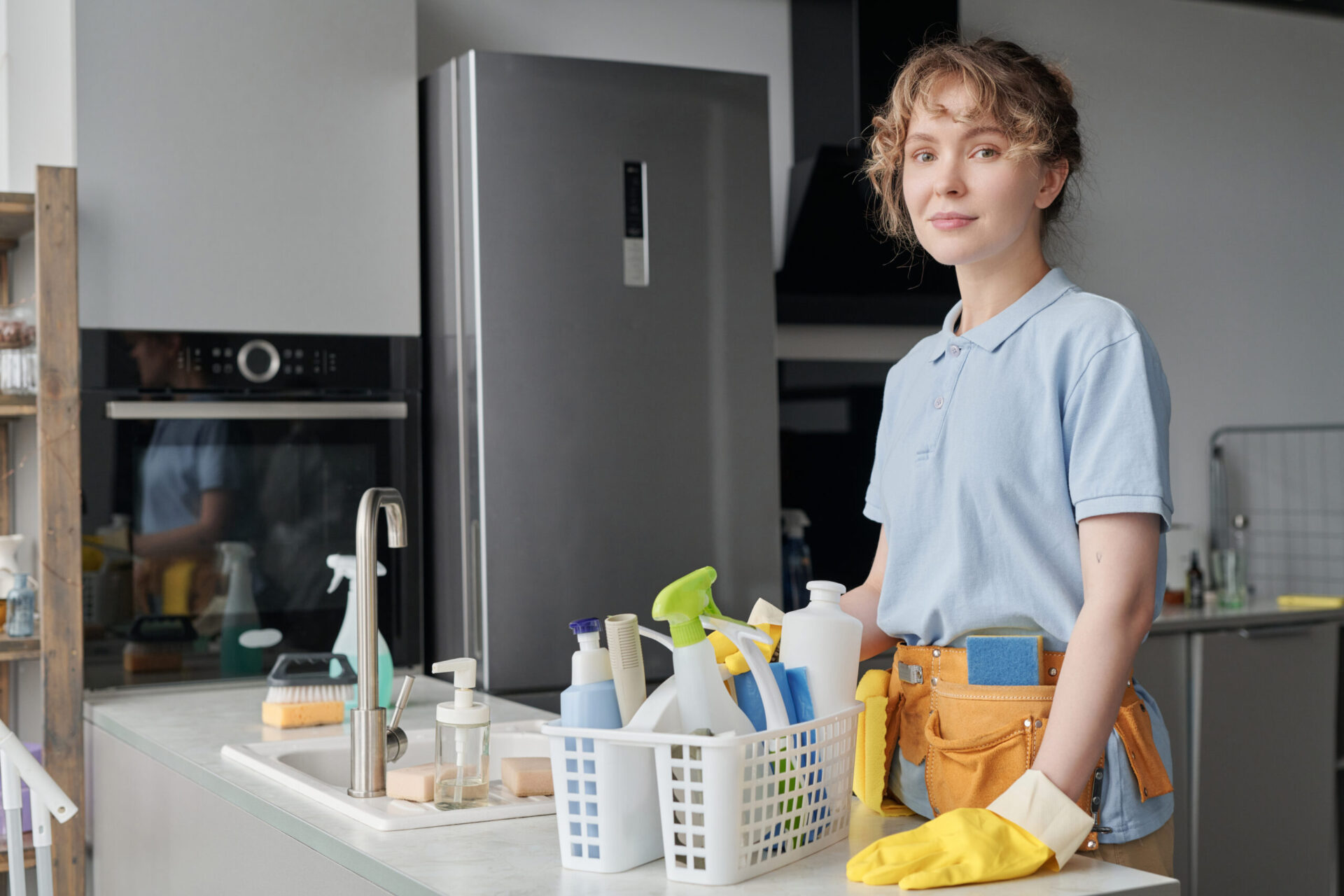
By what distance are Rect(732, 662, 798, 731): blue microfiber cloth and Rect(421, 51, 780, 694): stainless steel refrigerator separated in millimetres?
1236

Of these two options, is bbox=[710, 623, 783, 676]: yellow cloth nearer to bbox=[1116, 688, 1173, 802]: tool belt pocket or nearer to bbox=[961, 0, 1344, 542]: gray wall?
bbox=[1116, 688, 1173, 802]: tool belt pocket

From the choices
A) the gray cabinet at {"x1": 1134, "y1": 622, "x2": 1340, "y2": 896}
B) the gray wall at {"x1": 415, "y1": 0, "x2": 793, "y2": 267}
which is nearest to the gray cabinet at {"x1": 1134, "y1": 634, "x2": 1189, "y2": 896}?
the gray cabinet at {"x1": 1134, "y1": 622, "x2": 1340, "y2": 896}

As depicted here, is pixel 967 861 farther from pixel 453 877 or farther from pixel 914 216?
pixel 914 216

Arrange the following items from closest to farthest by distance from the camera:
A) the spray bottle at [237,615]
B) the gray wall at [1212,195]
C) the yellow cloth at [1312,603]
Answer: the spray bottle at [237,615], the yellow cloth at [1312,603], the gray wall at [1212,195]

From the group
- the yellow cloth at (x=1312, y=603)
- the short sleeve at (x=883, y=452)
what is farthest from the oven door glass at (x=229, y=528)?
the yellow cloth at (x=1312, y=603)

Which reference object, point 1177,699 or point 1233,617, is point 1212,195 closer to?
point 1233,617

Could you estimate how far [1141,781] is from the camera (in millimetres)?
1146

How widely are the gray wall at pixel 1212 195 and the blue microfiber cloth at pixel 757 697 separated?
8.04 feet

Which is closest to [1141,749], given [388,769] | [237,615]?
[388,769]

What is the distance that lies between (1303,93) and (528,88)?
2561 millimetres

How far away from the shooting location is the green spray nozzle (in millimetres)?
1010

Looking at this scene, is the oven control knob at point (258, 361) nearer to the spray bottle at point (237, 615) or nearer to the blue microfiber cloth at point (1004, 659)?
the spray bottle at point (237, 615)

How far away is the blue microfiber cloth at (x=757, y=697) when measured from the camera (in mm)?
1087

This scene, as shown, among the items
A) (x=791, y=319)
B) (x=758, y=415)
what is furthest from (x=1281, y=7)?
(x=758, y=415)
